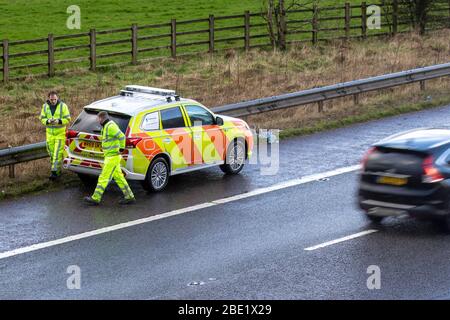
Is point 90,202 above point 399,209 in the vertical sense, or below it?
below

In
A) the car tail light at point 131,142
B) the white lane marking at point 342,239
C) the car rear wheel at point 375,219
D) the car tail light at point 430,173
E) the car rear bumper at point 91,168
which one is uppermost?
the car tail light at point 131,142

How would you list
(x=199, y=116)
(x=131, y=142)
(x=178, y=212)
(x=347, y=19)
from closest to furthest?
(x=178, y=212), (x=131, y=142), (x=199, y=116), (x=347, y=19)

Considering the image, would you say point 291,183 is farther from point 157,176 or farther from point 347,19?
point 347,19

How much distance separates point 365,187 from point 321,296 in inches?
134

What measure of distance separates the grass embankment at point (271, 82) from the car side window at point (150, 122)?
2.36 meters

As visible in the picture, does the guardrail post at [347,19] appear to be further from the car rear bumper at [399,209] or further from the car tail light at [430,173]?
the car tail light at [430,173]

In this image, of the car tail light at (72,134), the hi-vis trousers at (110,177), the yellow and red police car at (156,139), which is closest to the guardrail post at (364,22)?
the yellow and red police car at (156,139)

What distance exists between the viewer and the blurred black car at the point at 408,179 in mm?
15797

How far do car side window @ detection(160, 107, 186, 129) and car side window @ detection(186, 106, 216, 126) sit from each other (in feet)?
0.83

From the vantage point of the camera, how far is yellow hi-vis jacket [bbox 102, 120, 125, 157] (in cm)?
1781

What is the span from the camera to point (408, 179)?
15.9m

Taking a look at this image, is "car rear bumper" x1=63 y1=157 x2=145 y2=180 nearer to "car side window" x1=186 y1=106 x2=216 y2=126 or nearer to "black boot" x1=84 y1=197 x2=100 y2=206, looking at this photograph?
"black boot" x1=84 y1=197 x2=100 y2=206

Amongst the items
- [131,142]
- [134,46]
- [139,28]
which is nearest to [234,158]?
[131,142]

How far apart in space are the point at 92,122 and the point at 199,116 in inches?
81.8
